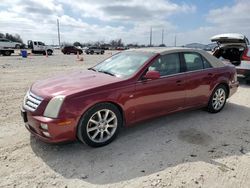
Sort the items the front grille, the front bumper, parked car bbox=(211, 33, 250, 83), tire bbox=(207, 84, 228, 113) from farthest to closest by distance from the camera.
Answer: parked car bbox=(211, 33, 250, 83) → tire bbox=(207, 84, 228, 113) → the front grille → the front bumper

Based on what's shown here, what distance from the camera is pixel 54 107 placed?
10.2ft

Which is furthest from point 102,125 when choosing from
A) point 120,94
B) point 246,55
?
point 246,55

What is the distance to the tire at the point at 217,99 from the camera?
5176 millimetres

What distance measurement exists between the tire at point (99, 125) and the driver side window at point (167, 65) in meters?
1.08

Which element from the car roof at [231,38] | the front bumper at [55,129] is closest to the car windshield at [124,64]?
the front bumper at [55,129]

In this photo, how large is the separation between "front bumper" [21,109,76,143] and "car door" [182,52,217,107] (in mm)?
2489

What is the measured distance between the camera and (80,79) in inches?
152

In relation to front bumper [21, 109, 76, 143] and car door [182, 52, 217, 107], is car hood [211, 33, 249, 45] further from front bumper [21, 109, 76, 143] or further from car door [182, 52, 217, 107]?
front bumper [21, 109, 76, 143]

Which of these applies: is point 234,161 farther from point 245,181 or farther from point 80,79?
point 80,79

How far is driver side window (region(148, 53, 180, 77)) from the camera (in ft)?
13.6

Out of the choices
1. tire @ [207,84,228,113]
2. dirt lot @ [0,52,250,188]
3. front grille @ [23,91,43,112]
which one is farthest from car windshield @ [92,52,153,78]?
tire @ [207,84,228,113]

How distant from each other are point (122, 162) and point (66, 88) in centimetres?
137

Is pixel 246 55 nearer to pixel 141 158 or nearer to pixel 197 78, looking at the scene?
pixel 197 78

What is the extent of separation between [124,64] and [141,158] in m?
1.86
